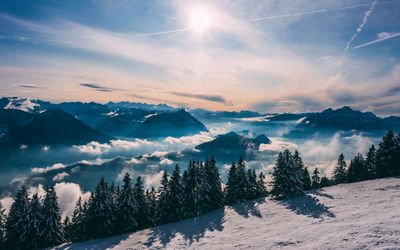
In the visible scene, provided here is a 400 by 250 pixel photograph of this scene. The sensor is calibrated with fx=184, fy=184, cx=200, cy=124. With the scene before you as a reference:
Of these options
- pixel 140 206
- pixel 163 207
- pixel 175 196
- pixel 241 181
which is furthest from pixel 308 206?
pixel 140 206

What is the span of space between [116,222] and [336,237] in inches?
1477

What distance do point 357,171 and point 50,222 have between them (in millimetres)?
84674

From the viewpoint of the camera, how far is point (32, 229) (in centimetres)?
3522

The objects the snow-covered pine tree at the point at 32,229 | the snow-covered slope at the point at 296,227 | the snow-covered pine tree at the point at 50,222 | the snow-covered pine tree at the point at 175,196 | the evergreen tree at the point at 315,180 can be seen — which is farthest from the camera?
the evergreen tree at the point at 315,180

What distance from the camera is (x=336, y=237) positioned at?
1695cm

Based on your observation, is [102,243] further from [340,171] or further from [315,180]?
[340,171]

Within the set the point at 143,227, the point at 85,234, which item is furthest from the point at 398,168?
the point at 85,234

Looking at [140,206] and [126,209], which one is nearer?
[126,209]

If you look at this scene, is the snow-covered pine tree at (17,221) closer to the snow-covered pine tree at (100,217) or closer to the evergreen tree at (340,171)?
the snow-covered pine tree at (100,217)

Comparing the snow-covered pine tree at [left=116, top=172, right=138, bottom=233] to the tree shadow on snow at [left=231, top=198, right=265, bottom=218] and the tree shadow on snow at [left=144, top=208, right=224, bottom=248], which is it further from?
the tree shadow on snow at [left=231, top=198, right=265, bottom=218]

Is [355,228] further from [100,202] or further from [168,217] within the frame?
[100,202]

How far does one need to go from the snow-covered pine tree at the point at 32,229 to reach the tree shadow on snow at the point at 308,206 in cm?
4736

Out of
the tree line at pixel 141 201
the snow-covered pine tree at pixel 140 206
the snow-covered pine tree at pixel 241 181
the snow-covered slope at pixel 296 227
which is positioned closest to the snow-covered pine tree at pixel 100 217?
the tree line at pixel 141 201

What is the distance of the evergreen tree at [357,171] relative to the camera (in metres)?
59.3
